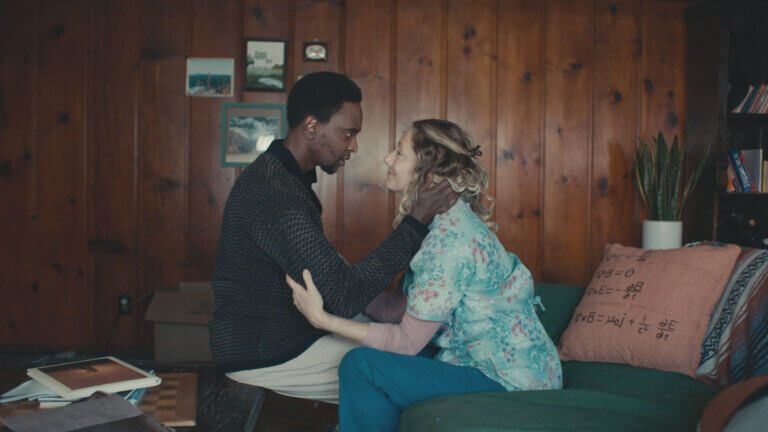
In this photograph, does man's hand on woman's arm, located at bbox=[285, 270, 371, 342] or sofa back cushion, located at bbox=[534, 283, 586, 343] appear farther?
sofa back cushion, located at bbox=[534, 283, 586, 343]

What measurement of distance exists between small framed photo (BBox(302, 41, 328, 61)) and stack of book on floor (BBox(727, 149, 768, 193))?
2495 mm

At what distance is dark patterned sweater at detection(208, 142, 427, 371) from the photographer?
55.8 inches

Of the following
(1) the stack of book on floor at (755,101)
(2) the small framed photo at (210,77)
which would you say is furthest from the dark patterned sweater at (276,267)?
(1) the stack of book on floor at (755,101)

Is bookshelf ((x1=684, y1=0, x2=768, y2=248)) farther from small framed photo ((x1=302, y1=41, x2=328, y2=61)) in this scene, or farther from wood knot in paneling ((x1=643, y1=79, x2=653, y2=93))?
small framed photo ((x1=302, y1=41, x2=328, y2=61))

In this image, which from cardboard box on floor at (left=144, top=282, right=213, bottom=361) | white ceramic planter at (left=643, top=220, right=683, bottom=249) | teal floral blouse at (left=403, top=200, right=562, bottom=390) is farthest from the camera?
white ceramic planter at (left=643, top=220, right=683, bottom=249)

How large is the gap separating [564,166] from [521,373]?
221cm

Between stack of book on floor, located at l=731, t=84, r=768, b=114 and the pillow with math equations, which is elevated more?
stack of book on floor, located at l=731, t=84, r=768, b=114

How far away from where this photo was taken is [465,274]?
139cm

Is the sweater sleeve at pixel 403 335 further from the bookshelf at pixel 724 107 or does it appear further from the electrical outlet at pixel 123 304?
the bookshelf at pixel 724 107

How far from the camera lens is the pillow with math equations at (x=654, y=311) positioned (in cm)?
159

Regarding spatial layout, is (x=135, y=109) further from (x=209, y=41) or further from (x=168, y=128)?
(x=209, y=41)

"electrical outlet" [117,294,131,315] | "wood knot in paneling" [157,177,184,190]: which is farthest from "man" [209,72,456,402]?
"electrical outlet" [117,294,131,315]

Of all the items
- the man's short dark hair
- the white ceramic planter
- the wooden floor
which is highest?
the man's short dark hair

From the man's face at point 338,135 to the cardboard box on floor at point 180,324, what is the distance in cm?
135
